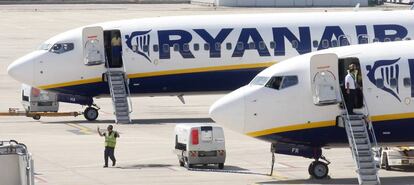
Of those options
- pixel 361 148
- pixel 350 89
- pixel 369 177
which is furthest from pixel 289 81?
pixel 369 177

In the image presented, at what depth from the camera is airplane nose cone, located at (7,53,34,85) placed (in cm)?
6372

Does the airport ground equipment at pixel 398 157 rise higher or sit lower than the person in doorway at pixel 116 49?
lower

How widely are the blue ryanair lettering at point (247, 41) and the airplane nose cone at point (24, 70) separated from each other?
8849 millimetres

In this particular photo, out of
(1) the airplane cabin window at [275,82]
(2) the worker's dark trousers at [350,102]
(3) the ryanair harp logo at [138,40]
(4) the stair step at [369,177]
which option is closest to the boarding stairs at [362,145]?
(4) the stair step at [369,177]

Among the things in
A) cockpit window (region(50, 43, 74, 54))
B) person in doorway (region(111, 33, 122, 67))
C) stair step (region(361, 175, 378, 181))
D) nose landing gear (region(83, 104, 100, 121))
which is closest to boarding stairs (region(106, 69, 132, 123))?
person in doorway (region(111, 33, 122, 67))

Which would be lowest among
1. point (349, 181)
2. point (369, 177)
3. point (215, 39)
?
point (349, 181)

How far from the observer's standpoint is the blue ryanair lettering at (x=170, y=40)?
6319 cm

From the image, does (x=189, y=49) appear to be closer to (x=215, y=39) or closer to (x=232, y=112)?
(x=215, y=39)

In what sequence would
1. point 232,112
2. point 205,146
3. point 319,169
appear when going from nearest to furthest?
point 232,112, point 319,169, point 205,146

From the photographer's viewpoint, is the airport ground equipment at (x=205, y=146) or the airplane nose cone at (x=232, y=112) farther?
the airport ground equipment at (x=205, y=146)

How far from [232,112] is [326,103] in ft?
9.79

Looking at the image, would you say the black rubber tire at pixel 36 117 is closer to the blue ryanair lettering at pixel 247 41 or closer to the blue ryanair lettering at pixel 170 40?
the blue ryanair lettering at pixel 170 40

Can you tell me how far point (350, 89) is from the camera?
44656 mm

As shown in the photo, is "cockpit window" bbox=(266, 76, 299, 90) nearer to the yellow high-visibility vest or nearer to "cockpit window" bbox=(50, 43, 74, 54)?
the yellow high-visibility vest
